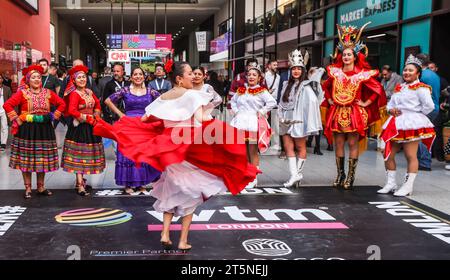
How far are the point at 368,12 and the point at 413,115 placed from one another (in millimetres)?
6118

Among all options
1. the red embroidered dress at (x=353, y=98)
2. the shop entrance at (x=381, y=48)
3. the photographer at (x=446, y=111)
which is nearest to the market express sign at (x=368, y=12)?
→ the shop entrance at (x=381, y=48)

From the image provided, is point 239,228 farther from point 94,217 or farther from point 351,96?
point 351,96

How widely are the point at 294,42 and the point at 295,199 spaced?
10.9 meters

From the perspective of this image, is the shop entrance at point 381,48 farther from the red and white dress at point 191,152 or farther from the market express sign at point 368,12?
the red and white dress at point 191,152

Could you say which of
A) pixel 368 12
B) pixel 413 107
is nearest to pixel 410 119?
pixel 413 107

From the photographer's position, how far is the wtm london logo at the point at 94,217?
4.84 meters

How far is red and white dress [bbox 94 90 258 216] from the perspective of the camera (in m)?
3.89

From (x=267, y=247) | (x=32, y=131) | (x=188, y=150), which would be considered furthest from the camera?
(x=32, y=131)

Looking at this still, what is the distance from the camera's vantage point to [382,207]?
5629 millimetres

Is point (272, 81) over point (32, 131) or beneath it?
over

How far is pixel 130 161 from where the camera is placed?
619 centimetres
